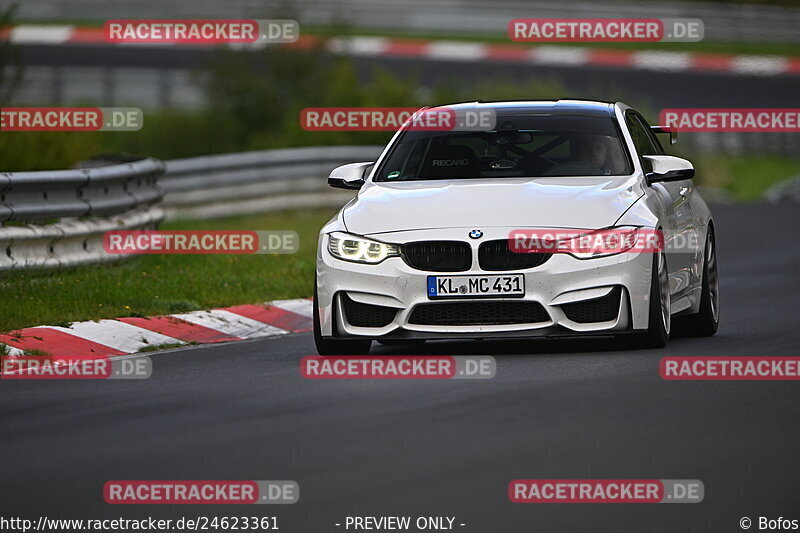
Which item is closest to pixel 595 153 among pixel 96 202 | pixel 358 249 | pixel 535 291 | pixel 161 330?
pixel 535 291

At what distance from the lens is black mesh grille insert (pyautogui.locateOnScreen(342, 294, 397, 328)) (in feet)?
33.9

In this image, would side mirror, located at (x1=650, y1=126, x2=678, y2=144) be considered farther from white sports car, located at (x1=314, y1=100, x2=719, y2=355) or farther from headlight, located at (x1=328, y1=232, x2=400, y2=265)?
headlight, located at (x1=328, y1=232, x2=400, y2=265)

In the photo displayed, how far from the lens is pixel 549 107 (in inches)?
471

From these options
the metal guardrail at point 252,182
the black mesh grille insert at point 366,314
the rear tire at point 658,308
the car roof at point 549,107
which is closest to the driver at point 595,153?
the car roof at point 549,107

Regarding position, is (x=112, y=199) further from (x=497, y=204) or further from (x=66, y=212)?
(x=497, y=204)

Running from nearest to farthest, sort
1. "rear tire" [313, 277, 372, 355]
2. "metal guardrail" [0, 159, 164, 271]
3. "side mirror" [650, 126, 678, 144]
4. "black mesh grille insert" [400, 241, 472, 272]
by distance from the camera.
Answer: "black mesh grille insert" [400, 241, 472, 272]
"rear tire" [313, 277, 372, 355]
"side mirror" [650, 126, 678, 144]
"metal guardrail" [0, 159, 164, 271]

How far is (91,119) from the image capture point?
19453 millimetres

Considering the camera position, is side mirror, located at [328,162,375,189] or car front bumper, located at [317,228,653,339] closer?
car front bumper, located at [317,228,653,339]

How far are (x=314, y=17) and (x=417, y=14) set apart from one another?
698 cm

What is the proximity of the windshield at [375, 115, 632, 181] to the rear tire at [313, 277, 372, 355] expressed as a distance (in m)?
1.30

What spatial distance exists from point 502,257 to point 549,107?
2068 mm

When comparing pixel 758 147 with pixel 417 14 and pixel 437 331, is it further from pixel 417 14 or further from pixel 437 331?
pixel 437 331

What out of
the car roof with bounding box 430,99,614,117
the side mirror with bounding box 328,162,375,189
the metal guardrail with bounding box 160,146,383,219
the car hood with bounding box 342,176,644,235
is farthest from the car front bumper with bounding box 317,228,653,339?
the metal guardrail with bounding box 160,146,383,219

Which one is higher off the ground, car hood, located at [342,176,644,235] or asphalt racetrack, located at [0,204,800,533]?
car hood, located at [342,176,644,235]
